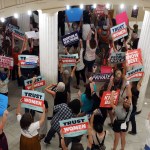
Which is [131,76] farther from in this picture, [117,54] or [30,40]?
[30,40]

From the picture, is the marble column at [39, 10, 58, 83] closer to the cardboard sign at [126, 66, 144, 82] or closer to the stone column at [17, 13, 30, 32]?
the cardboard sign at [126, 66, 144, 82]

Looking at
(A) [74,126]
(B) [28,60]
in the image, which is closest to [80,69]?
(B) [28,60]

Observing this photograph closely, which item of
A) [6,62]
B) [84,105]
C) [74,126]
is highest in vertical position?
[6,62]

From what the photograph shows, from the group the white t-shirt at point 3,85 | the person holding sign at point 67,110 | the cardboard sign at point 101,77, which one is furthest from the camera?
the white t-shirt at point 3,85

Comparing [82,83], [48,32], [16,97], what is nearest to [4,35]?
[16,97]

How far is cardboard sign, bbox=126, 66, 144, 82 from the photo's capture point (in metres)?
6.75

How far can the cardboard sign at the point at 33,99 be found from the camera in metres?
5.49

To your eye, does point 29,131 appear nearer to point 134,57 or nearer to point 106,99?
point 106,99

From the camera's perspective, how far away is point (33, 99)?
5.54m

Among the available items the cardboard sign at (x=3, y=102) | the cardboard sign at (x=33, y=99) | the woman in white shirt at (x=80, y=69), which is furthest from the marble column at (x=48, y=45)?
the cardboard sign at (x=3, y=102)

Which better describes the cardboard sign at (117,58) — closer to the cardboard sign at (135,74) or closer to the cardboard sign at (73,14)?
the cardboard sign at (135,74)

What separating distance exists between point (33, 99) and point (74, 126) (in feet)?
3.33

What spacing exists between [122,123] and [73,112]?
105 cm

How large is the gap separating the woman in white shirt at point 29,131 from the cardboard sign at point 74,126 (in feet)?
1.49
